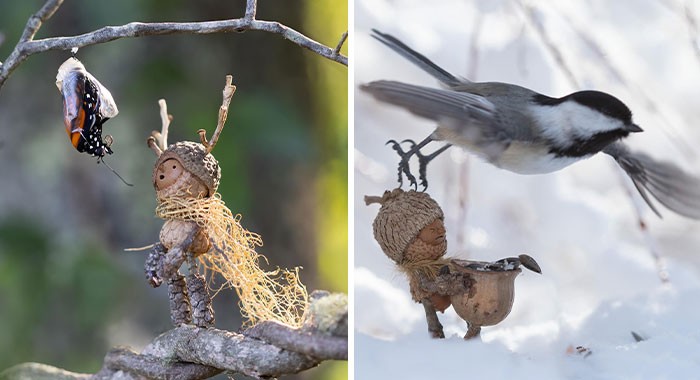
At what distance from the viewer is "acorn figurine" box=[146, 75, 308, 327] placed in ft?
1.89

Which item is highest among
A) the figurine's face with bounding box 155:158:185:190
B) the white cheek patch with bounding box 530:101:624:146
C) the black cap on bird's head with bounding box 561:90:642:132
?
the black cap on bird's head with bounding box 561:90:642:132

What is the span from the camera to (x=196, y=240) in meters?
0.58

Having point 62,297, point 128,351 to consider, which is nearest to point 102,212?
point 62,297

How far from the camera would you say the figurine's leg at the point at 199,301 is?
1.91ft

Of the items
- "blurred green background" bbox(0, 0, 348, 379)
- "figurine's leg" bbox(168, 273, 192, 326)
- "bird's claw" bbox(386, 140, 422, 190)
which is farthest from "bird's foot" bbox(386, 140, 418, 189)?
"blurred green background" bbox(0, 0, 348, 379)

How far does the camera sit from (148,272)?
1.90 feet

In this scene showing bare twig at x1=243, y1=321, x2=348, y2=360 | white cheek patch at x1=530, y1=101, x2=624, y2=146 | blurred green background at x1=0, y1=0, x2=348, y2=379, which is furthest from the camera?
blurred green background at x1=0, y1=0, x2=348, y2=379

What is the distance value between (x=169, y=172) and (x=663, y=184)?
423 millimetres

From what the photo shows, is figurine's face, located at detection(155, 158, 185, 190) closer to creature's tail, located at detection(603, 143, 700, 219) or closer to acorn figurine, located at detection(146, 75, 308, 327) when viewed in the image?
acorn figurine, located at detection(146, 75, 308, 327)

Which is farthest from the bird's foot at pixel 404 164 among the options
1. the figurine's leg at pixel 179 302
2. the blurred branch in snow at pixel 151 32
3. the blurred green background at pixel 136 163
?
the blurred green background at pixel 136 163

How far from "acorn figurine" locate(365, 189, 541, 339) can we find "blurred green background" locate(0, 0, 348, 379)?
53 cm

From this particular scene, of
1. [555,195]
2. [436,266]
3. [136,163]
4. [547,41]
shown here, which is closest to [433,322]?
[436,266]

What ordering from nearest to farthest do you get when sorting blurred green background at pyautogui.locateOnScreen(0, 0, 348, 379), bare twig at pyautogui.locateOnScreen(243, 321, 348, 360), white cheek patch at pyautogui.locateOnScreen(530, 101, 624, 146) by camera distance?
bare twig at pyautogui.locateOnScreen(243, 321, 348, 360) < white cheek patch at pyautogui.locateOnScreen(530, 101, 624, 146) < blurred green background at pyautogui.locateOnScreen(0, 0, 348, 379)

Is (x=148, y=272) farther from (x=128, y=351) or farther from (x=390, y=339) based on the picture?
(x=390, y=339)
